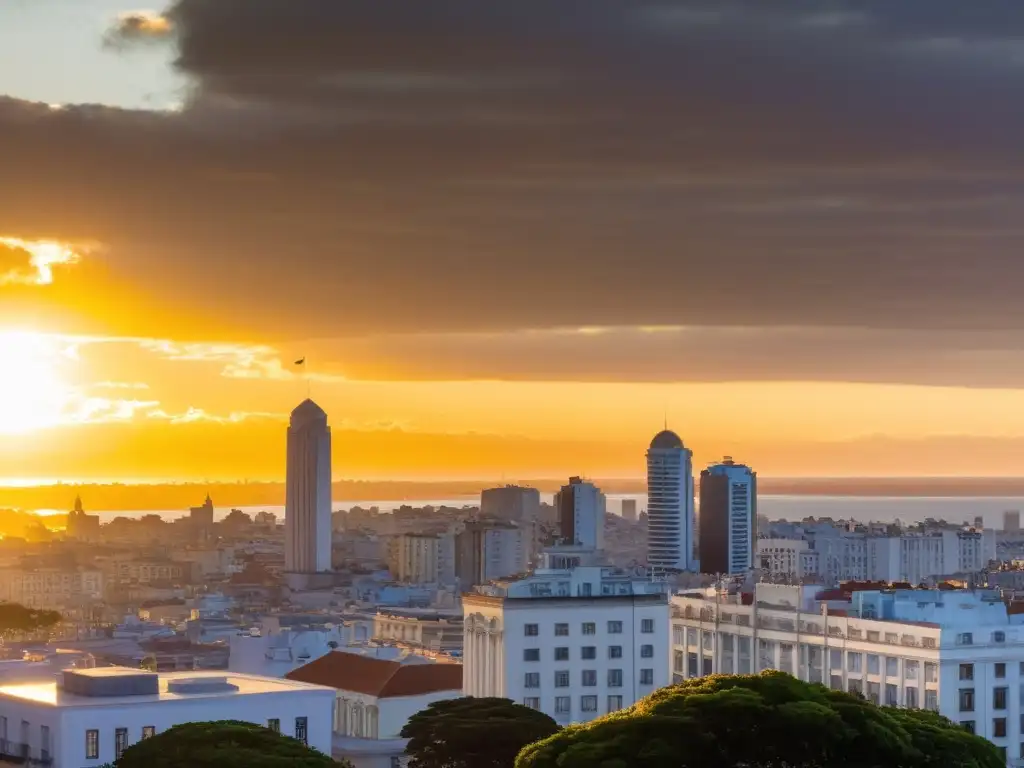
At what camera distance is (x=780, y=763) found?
5522 cm

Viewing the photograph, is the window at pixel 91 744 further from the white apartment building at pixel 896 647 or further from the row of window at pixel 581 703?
the white apartment building at pixel 896 647

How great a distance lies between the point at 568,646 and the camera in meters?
115

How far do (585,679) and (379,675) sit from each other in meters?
10.0

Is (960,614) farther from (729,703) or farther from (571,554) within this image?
(729,703)

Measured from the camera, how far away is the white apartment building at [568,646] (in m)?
114

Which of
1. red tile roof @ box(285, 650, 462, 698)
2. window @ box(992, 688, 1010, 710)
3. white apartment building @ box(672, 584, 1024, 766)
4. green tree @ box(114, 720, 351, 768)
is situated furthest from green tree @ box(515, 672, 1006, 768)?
window @ box(992, 688, 1010, 710)

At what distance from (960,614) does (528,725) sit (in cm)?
3695

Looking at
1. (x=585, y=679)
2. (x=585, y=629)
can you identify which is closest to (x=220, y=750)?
(x=585, y=679)

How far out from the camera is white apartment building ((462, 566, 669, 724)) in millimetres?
113750

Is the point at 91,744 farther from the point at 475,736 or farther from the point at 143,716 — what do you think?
the point at 475,736

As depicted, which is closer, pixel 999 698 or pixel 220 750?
pixel 220 750

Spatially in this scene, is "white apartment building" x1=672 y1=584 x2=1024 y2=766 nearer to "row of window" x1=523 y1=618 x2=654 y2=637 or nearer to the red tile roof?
"row of window" x1=523 y1=618 x2=654 y2=637

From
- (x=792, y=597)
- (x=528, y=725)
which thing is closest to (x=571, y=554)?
(x=792, y=597)

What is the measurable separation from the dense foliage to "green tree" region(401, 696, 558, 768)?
85018 millimetres
